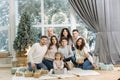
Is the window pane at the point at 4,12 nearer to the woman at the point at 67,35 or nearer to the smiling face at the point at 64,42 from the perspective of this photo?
the woman at the point at 67,35

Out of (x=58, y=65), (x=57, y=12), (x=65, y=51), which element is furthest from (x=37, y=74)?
(x=57, y=12)

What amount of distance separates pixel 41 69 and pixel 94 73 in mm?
1029

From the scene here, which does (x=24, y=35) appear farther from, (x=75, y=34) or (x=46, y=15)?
(x=75, y=34)

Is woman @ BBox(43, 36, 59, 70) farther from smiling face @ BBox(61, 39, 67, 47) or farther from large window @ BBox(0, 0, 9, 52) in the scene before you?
large window @ BBox(0, 0, 9, 52)

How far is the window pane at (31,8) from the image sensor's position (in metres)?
6.12

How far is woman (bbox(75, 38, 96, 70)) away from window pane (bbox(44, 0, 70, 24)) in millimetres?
913

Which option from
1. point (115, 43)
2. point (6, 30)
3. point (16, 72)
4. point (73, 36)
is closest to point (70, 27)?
point (73, 36)

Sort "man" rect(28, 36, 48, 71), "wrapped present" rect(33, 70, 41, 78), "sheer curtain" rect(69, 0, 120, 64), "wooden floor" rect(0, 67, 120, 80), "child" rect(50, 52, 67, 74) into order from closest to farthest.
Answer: "wooden floor" rect(0, 67, 120, 80) → "wrapped present" rect(33, 70, 41, 78) → "child" rect(50, 52, 67, 74) → "man" rect(28, 36, 48, 71) → "sheer curtain" rect(69, 0, 120, 64)

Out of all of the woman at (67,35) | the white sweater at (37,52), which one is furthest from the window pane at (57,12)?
the white sweater at (37,52)

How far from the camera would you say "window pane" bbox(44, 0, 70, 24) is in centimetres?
614

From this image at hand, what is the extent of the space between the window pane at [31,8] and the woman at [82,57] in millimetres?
1278

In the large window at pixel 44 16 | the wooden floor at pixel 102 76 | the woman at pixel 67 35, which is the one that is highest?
the large window at pixel 44 16

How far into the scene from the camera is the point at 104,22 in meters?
5.87

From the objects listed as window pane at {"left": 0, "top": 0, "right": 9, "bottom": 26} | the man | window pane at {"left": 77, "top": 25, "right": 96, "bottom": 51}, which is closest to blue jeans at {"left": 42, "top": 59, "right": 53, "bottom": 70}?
the man
